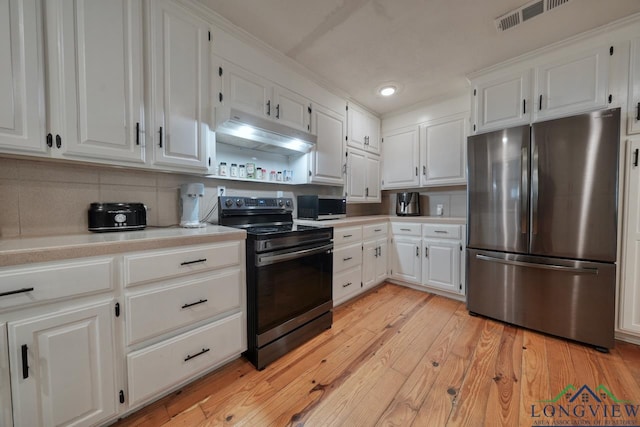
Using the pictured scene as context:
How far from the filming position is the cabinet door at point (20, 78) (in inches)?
41.1

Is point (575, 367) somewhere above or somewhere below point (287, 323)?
below

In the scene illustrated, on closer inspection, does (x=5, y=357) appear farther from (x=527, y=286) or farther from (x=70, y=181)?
(x=527, y=286)

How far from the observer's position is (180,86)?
156cm

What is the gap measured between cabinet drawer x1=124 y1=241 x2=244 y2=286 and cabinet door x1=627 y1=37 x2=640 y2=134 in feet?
9.54

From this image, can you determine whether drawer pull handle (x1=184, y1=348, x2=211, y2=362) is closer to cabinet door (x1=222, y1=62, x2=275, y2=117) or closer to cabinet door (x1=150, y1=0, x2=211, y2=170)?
cabinet door (x1=150, y1=0, x2=211, y2=170)

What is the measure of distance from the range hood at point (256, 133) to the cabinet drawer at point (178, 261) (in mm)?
848

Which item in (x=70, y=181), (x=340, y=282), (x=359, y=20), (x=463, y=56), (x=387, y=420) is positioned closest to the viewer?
(x=387, y=420)

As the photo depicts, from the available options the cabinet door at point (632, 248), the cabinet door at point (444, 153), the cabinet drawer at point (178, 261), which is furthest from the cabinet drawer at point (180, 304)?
the cabinet door at point (632, 248)

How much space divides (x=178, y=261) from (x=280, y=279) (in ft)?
2.17

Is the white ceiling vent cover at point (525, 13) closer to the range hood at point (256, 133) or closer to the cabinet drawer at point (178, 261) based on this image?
the range hood at point (256, 133)

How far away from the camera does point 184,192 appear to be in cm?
171

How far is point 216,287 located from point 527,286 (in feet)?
7.97

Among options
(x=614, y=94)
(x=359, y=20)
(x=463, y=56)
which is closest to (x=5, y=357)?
(x=359, y=20)

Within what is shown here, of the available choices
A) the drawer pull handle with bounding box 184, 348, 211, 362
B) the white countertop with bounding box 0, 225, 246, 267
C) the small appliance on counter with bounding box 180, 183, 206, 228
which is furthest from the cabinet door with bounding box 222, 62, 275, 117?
the drawer pull handle with bounding box 184, 348, 211, 362
